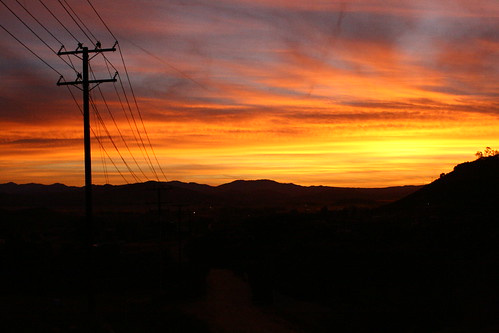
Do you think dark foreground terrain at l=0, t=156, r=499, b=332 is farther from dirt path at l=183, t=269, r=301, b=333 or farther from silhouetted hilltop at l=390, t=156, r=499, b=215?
silhouetted hilltop at l=390, t=156, r=499, b=215

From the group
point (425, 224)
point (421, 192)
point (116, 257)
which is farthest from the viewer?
point (421, 192)

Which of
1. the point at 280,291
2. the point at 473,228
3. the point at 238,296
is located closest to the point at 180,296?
the point at 238,296

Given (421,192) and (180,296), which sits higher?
(421,192)

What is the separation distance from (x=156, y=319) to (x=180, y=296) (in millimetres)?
12976

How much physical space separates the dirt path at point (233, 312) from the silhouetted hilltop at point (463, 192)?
145 feet

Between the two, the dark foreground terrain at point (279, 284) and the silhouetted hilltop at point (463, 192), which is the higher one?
the silhouetted hilltop at point (463, 192)

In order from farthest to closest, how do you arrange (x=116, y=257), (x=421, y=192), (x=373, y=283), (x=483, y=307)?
(x=421, y=192) < (x=116, y=257) < (x=373, y=283) < (x=483, y=307)

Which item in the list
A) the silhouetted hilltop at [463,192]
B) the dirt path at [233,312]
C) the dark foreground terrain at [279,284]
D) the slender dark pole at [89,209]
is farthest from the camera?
the silhouetted hilltop at [463,192]

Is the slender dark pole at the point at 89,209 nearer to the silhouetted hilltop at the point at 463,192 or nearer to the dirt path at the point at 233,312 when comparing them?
the dirt path at the point at 233,312

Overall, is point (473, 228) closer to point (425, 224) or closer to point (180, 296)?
point (425, 224)

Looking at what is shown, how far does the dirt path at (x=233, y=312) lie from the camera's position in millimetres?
37219

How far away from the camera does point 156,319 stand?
123 feet

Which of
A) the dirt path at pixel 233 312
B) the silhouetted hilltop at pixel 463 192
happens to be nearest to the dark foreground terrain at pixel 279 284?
the dirt path at pixel 233 312

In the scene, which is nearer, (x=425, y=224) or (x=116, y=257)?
(x=116, y=257)
